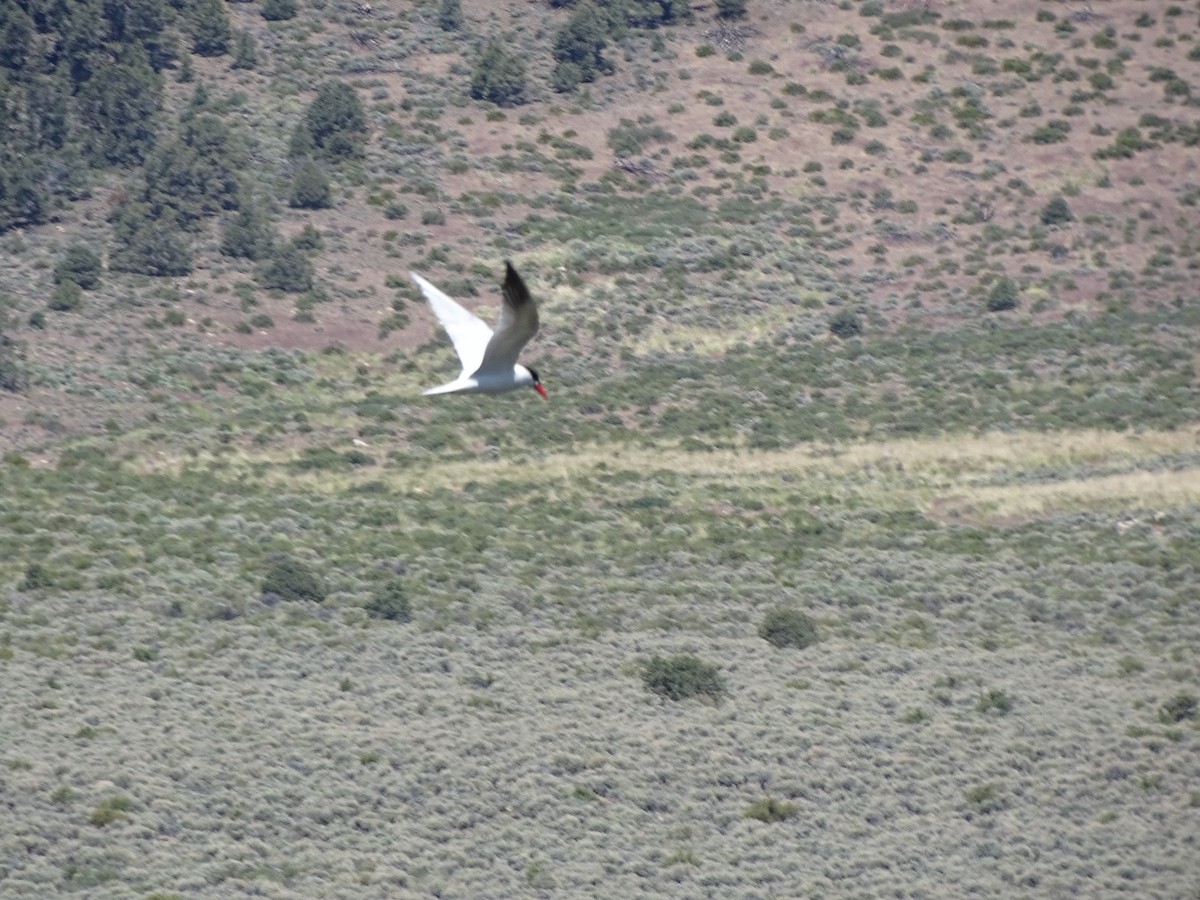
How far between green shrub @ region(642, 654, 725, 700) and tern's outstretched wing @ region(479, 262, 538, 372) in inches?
394

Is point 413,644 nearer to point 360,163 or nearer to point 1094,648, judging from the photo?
point 1094,648

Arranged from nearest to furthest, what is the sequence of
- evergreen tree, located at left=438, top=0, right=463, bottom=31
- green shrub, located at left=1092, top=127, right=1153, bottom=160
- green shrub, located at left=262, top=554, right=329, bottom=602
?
green shrub, located at left=262, top=554, right=329, bottom=602
green shrub, located at left=1092, top=127, right=1153, bottom=160
evergreen tree, located at left=438, top=0, right=463, bottom=31

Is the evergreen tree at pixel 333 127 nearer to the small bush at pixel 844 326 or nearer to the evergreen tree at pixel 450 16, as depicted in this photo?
the evergreen tree at pixel 450 16

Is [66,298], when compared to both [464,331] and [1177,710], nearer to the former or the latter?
[1177,710]

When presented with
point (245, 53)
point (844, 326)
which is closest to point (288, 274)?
point (245, 53)

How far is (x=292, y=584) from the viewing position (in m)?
31.9

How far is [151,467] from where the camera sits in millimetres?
43094

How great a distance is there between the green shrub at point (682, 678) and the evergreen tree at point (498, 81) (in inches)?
1606

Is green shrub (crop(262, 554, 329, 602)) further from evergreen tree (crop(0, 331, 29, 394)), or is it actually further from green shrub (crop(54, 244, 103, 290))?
green shrub (crop(54, 244, 103, 290))

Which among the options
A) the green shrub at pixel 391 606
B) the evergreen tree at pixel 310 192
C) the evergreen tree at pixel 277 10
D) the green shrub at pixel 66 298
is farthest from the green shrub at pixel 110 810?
the evergreen tree at pixel 277 10

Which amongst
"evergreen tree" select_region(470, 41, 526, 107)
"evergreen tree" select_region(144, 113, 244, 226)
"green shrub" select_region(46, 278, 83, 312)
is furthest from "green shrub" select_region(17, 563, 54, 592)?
"evergreen tree" select_region(470, 41, 526, 107)

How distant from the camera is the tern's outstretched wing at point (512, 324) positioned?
57.3 feet

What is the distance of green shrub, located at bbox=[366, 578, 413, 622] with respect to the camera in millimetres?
31438

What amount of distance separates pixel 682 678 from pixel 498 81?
41.6 m
